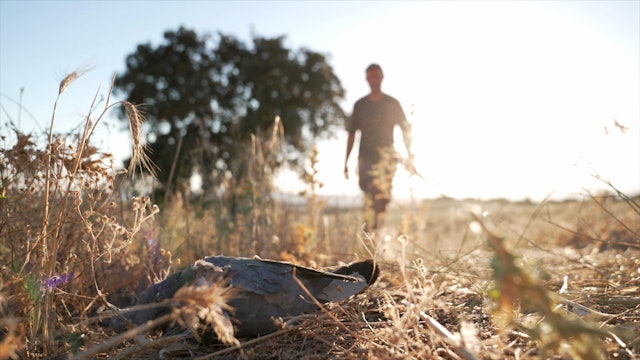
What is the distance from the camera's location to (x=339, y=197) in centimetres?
491

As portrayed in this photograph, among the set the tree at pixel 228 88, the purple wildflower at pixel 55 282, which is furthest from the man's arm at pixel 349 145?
the tree at pixel 228 88

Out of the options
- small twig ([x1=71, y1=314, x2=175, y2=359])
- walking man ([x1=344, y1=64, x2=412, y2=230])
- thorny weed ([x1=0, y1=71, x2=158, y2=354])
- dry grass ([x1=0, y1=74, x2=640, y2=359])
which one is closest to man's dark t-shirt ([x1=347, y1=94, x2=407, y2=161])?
walking man ([x1=344, y1=64, x2=412, y2=230])

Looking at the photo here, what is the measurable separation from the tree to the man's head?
12.2 meters

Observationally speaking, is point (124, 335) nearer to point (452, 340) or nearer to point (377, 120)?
point (452, 340)

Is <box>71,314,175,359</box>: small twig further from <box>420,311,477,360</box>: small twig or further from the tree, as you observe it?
the tree

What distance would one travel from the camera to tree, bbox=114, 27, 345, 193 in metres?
17.8

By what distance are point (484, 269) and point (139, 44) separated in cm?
1930

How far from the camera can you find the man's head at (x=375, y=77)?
205 inches

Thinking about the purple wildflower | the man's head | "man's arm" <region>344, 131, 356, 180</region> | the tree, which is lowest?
the purple wildflower

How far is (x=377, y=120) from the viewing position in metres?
5.28

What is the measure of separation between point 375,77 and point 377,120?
0.49 metres

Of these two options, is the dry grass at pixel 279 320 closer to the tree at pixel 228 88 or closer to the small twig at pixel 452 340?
the small twig at pixel 452 340

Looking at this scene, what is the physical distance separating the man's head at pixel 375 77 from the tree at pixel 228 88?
1220cm

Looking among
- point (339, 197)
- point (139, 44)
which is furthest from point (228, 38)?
point (339, 197)
